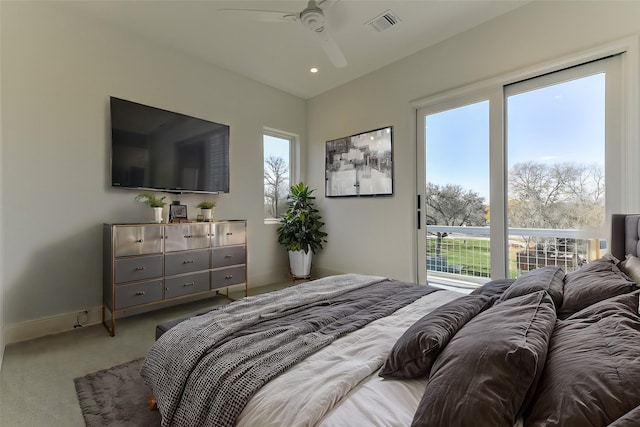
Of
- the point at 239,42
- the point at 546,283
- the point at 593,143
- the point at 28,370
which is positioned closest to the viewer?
the point at 546,283

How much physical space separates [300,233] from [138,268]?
2125 mm

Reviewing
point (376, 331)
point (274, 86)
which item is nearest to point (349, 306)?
point (376, 331)

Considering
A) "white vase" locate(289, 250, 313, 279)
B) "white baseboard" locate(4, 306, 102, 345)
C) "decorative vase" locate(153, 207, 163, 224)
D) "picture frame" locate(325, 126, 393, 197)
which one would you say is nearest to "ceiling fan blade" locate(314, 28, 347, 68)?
"picture frame" locate(325, 126, 393, 197)

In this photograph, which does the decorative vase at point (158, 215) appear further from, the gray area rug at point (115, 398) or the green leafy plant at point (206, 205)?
the gray area rug at point (115, 398)

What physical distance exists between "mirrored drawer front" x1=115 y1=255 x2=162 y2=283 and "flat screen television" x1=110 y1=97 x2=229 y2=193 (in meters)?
0.80

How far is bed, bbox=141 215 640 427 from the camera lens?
2.04 ft

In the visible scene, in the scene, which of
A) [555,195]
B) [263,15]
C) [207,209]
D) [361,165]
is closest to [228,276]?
[207,209]

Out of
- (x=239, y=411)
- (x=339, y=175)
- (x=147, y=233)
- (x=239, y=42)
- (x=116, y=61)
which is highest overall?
(x=239, y=42)

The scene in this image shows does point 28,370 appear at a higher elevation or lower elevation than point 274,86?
lower

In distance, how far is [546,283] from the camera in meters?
1.25

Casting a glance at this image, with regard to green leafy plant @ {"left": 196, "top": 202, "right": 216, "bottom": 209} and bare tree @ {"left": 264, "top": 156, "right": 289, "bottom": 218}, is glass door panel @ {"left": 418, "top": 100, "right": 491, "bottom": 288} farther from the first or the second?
green leafy plant @ {"left": 196, "top": 202, "right": 216, "bottom": 209}

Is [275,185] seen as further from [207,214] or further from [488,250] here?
[488,250]

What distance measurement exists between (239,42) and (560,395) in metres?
3.71

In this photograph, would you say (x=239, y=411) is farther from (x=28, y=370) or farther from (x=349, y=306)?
(x=28, y=370)
